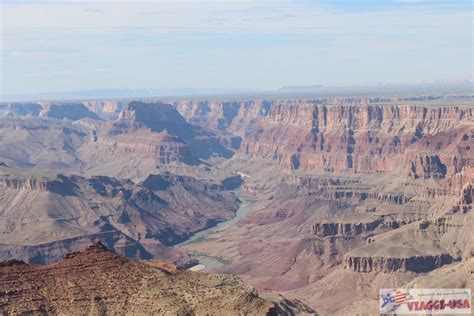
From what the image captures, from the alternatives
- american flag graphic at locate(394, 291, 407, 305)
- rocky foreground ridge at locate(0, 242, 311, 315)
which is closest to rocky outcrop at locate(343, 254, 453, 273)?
american flag graphic at locate(394, 291, 407, 305)

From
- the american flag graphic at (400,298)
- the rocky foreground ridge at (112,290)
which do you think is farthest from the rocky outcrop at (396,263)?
the rocky foreground ridge at (112,290)

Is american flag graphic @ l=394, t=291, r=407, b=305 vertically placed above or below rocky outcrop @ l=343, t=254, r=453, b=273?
above

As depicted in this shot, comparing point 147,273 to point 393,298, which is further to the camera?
point 393,298

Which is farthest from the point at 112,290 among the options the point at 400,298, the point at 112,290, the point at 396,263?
the point at 396,263

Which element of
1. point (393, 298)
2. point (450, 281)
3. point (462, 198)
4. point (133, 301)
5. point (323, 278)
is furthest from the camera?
point (462, 198)

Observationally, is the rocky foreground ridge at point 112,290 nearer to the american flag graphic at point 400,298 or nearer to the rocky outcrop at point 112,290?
the rocky outcrop at point 112,290

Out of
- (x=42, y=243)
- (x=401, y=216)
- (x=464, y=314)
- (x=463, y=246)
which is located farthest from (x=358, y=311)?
(x=42, y=243)

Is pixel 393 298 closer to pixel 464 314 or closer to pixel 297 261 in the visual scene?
pixel 464 314

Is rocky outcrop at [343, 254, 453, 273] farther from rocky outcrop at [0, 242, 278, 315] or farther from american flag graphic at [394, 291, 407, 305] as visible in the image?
rocky outcrop at [0, 242, 278, 315]
